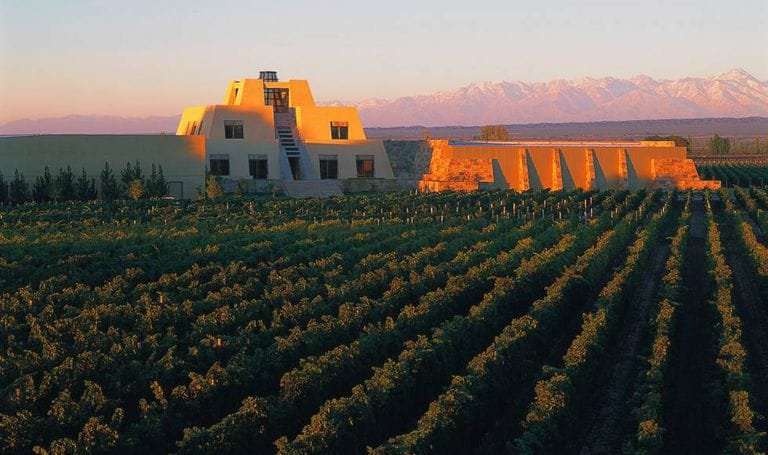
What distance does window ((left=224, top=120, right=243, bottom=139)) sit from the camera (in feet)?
185

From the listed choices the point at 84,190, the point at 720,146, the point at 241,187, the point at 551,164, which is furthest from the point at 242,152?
the point at 720,146

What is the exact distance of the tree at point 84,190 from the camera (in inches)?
1769

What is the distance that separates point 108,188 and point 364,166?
55.4 ft

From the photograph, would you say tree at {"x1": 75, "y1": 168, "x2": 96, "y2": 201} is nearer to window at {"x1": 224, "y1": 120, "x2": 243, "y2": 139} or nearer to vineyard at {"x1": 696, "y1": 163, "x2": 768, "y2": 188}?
window at {"x1": 224, "y1": 120, "x2": 243, "y2": 139}

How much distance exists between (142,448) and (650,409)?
6.52 metres

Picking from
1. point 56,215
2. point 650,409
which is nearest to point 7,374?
point 650,409

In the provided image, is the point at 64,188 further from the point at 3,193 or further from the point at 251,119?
the point at 251,119

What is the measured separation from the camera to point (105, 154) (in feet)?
159

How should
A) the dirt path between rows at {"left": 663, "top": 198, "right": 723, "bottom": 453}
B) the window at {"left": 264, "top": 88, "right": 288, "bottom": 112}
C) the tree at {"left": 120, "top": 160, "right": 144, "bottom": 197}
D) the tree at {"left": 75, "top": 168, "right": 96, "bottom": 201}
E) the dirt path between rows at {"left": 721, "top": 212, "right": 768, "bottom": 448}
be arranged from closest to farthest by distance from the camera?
1. the dirt path between rows at {"left": 663, "top": 198, "right": 723, "bottom": 453}
2. the dirt path between rows at {"left": 721, "top": 212, "right": 768, "bottom": 448}
3. the tree at {"left": 75, "top": 168, "right": 96, "bottom": 201}
4. the tree at {"left": 120, "top": 160, "right": 144, "bottom": 197}
5. the window at {"left": 264, "top": 88, "right": 288, "bottom": 112}

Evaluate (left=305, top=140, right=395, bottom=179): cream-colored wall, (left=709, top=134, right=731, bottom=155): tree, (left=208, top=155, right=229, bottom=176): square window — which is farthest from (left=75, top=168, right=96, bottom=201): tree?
(left=709, top=134, right=731, bottom=155): tree

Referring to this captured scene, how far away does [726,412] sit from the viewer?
14.4 meters

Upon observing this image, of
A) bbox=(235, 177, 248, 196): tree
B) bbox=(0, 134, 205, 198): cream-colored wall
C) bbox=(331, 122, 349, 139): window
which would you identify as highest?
bbox=(331, 122, 349, 139): window

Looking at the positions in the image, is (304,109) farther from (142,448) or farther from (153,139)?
(142,448)

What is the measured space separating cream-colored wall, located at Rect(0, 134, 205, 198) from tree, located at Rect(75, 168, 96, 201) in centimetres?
209
